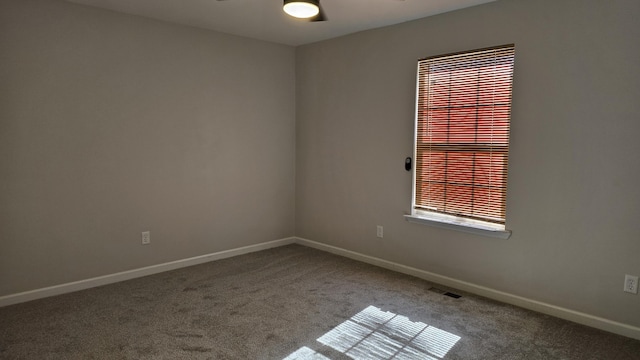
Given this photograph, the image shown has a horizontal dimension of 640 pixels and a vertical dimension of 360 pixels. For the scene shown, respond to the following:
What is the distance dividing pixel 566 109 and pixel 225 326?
2.83 meters

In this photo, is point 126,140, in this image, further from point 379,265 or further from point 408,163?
point 379,265

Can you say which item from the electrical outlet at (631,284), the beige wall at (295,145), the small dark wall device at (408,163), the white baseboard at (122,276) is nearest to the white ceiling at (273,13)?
the beige wall at (295,145)

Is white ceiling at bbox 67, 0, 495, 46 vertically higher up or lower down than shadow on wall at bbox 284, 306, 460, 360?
higher up

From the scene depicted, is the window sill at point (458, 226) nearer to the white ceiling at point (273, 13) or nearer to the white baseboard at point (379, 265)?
the white baseboard at point (379, 265)

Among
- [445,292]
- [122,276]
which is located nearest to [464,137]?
[445,292]

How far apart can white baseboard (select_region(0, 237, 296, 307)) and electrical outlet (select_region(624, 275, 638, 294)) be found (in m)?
3.34

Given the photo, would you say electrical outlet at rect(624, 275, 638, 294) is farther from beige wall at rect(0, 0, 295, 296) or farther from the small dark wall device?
beige wall at rect(0, 0, 295, 296)

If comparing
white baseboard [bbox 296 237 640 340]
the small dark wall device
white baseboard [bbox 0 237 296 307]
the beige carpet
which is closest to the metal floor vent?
the beige carpet

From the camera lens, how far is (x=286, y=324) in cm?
273

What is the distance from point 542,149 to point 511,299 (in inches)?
47.2

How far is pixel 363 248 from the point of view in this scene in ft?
13.8

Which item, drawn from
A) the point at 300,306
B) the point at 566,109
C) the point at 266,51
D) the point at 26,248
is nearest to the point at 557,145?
the point at 566,109

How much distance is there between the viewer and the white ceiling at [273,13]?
10.3 feet

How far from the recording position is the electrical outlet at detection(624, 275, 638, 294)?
8.39 ft
